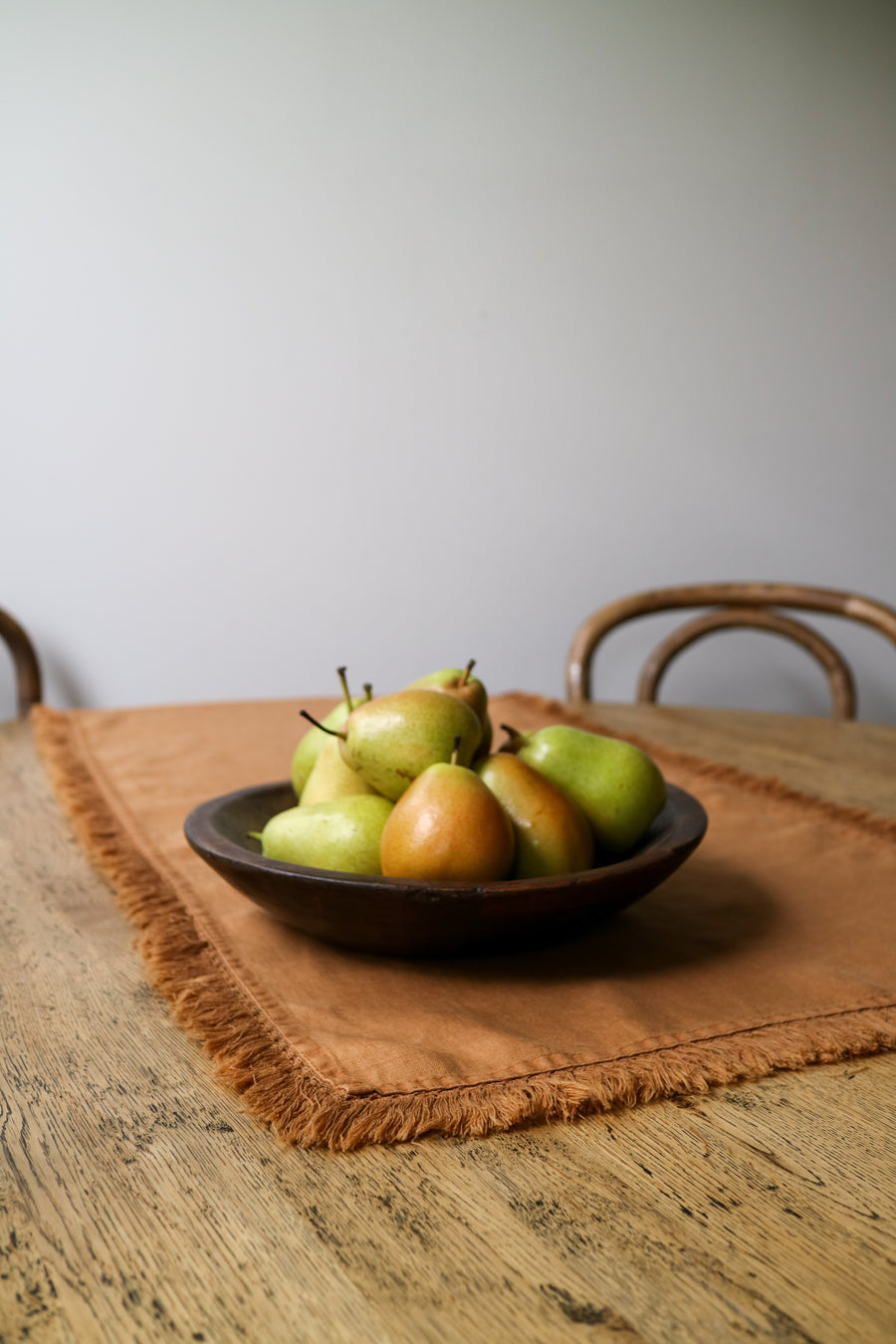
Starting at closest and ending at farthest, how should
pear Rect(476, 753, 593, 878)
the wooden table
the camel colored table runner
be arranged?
the wooden table
the camel colored table runner
pear Rect(476, 753, 593, 878)

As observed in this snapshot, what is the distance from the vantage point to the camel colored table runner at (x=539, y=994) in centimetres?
45

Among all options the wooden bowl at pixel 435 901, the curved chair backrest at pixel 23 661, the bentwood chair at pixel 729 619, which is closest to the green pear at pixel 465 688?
the wooden bowl at pixel 435 901

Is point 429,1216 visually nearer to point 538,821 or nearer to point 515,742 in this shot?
point 538,821

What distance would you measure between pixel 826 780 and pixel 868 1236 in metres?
0.69

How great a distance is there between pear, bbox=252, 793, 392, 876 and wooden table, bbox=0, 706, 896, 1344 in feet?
0.37

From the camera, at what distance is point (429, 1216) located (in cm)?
37

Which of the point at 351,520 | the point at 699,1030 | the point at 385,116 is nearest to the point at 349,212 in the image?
the point at 385,116

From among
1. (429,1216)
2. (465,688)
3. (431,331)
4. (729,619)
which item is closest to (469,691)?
(465,688)

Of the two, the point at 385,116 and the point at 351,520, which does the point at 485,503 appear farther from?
the point at 385,116

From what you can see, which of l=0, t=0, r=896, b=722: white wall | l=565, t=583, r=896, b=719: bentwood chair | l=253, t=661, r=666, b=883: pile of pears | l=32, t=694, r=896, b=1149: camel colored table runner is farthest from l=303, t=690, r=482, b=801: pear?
l=0, t=0, r=896, b=722: white wall

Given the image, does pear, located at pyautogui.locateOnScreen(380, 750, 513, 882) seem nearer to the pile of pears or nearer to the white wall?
the pile of pears

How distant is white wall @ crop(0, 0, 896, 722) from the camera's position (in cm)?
197

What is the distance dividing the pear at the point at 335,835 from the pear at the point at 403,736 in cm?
2

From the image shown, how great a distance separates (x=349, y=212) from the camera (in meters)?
2.08
